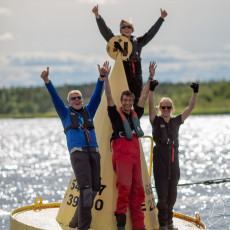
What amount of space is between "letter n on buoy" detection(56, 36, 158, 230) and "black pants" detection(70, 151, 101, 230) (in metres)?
0.35

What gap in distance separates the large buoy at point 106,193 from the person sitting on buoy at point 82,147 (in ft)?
1.15

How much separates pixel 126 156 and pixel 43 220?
201 centimetres

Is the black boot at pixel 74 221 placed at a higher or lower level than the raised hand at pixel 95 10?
lower

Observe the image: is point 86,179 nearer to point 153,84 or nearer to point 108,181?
point 108,181

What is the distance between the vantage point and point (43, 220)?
7.72 m

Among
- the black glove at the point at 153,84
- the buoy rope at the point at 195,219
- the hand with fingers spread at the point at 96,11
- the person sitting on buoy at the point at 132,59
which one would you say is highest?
the hand with fingers spread at the point at 96,11

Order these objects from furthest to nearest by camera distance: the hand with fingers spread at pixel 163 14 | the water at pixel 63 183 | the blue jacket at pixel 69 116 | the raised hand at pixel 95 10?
the water at pixel 63 183 < the hand with fingers spread at pixel 163 14 < the raised hand at pixel 95 10 < the blue jacket at pixel 69 116

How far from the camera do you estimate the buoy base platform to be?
7.36 m

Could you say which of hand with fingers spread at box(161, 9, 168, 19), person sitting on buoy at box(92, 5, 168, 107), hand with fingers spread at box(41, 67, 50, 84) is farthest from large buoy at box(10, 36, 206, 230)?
hand with fingers spread at box(41, 67, 50, 84)

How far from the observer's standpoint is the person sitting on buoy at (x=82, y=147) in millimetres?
6438

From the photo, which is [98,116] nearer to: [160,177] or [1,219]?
[160,177]

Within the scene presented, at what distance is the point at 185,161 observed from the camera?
29109 millimetres

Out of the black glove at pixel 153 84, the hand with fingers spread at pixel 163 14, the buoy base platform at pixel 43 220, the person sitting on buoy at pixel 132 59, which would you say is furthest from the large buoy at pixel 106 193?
the hand with fingers spread at pixel 163 14

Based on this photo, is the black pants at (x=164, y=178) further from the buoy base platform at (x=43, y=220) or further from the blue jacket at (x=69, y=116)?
the blue jacket at (x=69, y=116)
